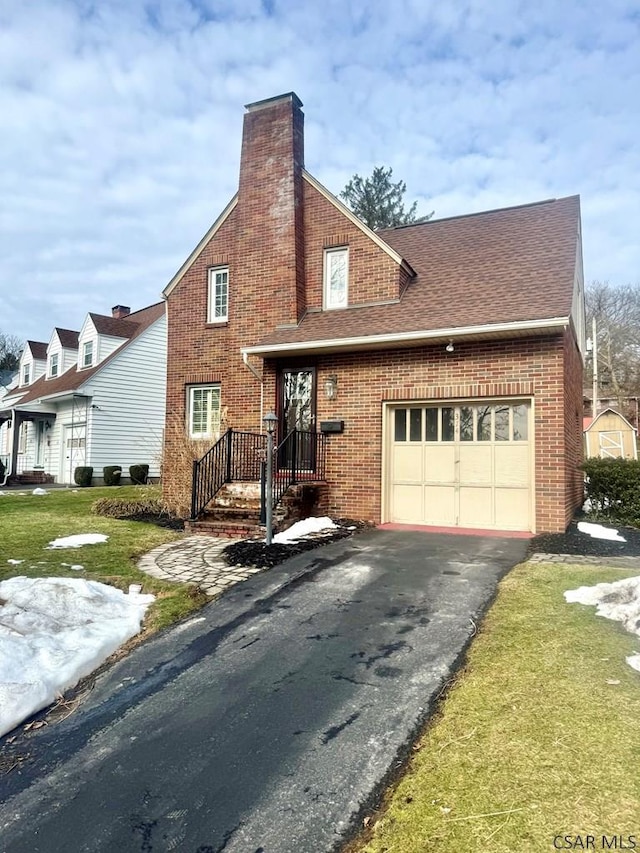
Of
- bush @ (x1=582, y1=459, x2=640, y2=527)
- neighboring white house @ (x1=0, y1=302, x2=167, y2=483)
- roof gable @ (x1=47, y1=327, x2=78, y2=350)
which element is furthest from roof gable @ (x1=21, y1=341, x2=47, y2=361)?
bush @ (x1=582, y1=459, x2=640, y2=527)

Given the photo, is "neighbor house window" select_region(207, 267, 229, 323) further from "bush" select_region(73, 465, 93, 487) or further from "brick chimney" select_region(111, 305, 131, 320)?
"brick chimney" select_region(111, 305, 131, 320)

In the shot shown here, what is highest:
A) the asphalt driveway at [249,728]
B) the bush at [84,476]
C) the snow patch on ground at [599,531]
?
the bush at [84,476]

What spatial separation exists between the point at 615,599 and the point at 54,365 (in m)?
24.4

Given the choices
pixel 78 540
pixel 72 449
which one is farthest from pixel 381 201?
pixel 78 540

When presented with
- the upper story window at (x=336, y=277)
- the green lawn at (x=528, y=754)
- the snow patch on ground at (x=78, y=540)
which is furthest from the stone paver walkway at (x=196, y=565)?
the upper story window at (x=336, y=277)

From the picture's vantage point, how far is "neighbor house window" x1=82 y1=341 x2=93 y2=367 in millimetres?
21422

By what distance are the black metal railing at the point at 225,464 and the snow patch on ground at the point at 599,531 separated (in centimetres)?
562

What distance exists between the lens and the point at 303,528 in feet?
29.0

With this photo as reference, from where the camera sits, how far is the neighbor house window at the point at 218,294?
40.9 ft

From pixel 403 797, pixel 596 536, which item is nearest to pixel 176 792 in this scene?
pixel 403 797

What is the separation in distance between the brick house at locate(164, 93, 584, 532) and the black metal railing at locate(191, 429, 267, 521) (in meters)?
0.46

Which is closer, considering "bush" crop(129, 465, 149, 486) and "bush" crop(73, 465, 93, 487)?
"bush" crop(73, 465, 93, 487)

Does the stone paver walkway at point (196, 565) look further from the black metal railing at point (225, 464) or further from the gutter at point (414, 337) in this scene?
the gutter at point (414, 337)

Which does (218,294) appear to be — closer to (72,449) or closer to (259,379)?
(259,379)
